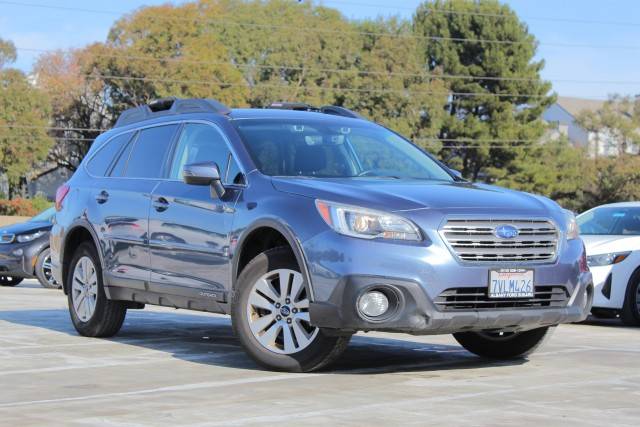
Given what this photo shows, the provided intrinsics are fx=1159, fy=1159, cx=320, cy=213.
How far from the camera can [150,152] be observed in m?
9.62

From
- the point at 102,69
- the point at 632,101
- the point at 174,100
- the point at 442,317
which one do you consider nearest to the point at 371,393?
the point at 442,317

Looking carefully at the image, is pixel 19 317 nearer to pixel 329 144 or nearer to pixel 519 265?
pixel 329 144

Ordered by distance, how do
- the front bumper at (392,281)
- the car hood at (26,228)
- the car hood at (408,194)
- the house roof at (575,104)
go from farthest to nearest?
the house roof at (575,104)
the car hood at (26,228)
the car hood at (408,194)
the front bumper at (392,281)

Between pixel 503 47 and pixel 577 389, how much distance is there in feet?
258

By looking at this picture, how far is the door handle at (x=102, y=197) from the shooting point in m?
9.84

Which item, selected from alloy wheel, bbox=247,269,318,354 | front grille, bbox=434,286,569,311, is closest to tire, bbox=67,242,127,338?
alloy wheel, bbox=247,269,318,354

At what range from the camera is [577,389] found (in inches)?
274

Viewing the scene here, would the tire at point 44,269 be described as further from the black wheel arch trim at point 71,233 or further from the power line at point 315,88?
the power line at point 315,88

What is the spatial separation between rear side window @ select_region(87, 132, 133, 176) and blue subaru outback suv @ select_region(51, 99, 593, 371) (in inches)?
11.2

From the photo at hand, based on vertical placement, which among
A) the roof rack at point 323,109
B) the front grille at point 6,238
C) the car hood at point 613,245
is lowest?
the front grille at point 6,238

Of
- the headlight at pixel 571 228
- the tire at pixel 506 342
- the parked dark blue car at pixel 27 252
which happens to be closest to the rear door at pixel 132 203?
the tire at pixel 506 342

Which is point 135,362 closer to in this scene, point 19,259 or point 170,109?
point 170,109

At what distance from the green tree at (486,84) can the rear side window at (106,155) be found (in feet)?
237

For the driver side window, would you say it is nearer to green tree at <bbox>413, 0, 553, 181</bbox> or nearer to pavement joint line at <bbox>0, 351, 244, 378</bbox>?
pavement joint line at <bbox>0, 351, 244, 378</bbox>
